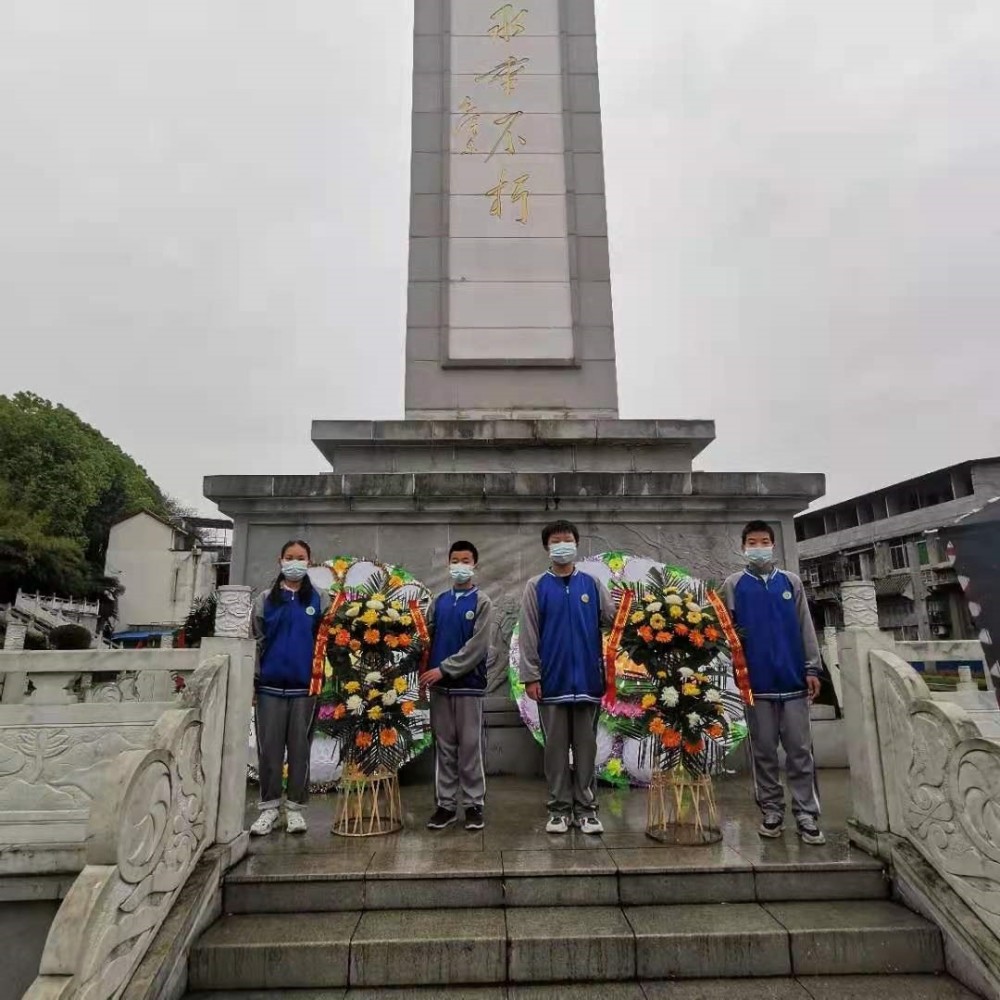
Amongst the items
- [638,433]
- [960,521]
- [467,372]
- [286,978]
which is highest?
[467,372]

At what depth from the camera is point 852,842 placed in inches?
146

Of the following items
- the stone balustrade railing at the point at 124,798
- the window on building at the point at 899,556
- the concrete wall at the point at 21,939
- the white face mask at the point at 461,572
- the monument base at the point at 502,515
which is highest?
the window on building at the point at 899,556

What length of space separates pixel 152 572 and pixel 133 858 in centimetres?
3847

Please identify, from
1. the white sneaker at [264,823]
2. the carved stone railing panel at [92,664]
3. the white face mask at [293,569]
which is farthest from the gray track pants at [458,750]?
the carved stone railing panel at [92,664]

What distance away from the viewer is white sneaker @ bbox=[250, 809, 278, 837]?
3.99 meters

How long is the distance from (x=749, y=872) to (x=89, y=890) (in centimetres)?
282

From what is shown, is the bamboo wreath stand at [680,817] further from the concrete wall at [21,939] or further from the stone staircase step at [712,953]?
the concrete wall at [21,939]

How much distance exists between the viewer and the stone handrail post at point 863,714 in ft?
11.8

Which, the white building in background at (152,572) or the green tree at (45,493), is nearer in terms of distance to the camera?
the green tree at (45,493)

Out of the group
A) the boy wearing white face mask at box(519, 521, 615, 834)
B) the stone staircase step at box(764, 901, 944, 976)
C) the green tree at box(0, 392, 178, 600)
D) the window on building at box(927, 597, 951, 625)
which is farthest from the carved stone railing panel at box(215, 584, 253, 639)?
the window on building at box(927, 597, 951, 625)

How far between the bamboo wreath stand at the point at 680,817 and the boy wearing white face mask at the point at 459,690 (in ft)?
3.37

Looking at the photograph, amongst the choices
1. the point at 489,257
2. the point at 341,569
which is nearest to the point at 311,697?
the point at 341,569

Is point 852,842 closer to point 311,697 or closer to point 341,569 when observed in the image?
point 311,697

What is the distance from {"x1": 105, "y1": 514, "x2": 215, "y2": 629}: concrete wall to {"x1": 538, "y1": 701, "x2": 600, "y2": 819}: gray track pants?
36604 millimetres
